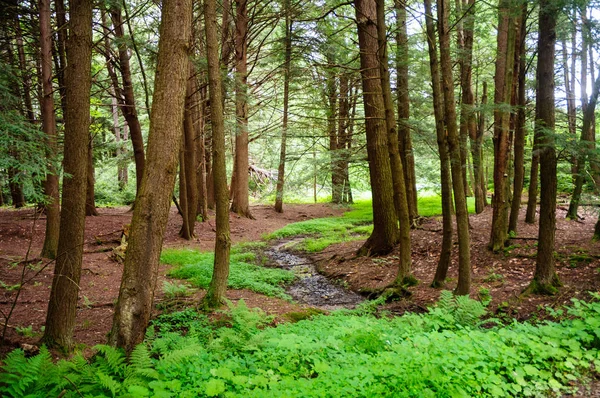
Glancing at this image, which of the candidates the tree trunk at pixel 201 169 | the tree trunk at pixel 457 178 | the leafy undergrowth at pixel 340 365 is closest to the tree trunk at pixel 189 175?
the tree trunk at pixel 201 169

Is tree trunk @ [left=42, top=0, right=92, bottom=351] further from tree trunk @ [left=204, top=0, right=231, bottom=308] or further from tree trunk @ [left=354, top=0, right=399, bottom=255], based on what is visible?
tree trunk @ [left=354, top=0, right=399, bottom=255]

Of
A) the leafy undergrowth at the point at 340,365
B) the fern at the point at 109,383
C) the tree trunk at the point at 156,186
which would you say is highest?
the tree trunk at the point at 156,186

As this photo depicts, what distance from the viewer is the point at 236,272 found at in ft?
31.5

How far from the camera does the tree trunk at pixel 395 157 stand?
734 cm

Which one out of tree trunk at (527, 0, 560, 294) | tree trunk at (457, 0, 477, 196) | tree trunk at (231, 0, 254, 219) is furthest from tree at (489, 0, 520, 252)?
tree trunk at (231, 0, 254, 219)

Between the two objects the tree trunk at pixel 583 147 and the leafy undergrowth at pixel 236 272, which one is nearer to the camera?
the tree trunk at pixel 583 147

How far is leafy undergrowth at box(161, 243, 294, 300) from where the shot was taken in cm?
859

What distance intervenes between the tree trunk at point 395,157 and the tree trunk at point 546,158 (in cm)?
228

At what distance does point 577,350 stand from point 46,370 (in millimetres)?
5525

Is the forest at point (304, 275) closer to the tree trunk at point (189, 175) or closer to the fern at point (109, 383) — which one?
the fern at point (109, 383)

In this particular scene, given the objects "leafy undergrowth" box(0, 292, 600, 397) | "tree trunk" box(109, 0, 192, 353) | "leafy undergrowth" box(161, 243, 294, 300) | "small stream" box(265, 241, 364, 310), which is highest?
"tree trunk" box(109, 0, 192, 353)

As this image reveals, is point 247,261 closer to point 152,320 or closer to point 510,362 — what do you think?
point 152,320

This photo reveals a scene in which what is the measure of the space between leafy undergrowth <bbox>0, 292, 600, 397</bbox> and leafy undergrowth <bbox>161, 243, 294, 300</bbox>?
349 cm

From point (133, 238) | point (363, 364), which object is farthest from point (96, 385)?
point (363, 364)
